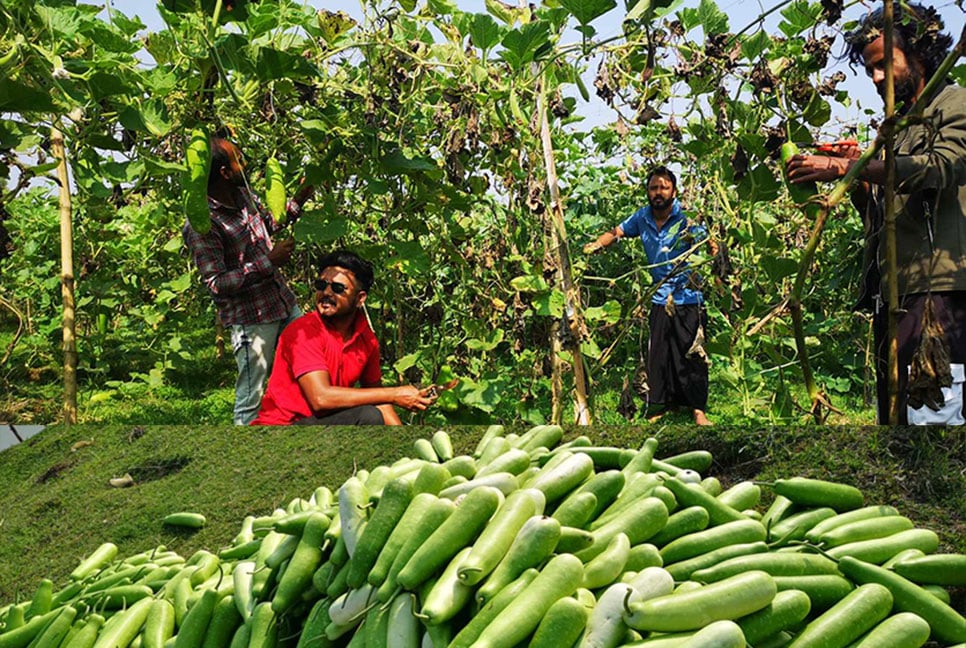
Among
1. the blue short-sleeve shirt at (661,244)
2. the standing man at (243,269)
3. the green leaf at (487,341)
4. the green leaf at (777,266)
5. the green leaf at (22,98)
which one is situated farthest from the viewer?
the blue short-sleeve shirt at (661,244)

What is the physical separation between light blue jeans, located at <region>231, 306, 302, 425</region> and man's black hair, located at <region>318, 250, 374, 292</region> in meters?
0.42

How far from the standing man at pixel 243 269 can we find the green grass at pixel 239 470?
0.35 meters

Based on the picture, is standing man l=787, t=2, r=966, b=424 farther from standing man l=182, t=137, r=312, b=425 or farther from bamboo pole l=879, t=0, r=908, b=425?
standing man l=182, t=137, r=312, b=425

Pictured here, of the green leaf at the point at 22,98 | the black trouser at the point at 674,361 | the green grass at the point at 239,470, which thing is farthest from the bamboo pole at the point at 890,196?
the black trouser at the point at 674,361

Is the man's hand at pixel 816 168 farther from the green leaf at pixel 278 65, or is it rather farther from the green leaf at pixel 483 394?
the green leaf at pixel 483 394

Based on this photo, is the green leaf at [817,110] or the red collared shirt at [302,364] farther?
the red collared shirt at [302,364]

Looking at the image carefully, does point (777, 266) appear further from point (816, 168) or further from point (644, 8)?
point (644, 8)

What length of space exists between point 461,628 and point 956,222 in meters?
2.16

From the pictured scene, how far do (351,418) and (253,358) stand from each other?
0.68 m

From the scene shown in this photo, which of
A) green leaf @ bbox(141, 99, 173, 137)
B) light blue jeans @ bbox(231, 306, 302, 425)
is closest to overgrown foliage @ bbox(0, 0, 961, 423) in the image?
green leaf @ bbox(141, 99, 173, 137)

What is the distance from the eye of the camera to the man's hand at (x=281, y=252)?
409cm

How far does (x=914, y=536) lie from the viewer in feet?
6.46

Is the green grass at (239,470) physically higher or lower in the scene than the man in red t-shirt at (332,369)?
lower

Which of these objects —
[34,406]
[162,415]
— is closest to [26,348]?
[34,406]
